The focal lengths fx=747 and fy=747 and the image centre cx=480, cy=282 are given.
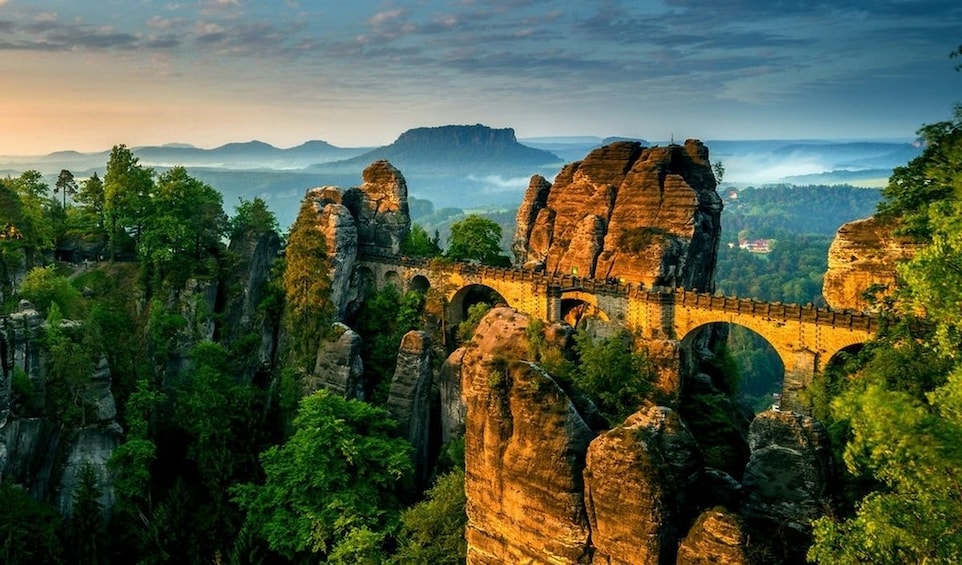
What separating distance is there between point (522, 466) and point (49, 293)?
2861 centimetres

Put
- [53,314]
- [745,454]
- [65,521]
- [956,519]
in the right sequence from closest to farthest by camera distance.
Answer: [956,519] < [745,454] < [65,521] < [53,314]

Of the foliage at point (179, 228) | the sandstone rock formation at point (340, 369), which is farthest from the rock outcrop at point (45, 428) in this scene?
the foliage at point (179, 228)

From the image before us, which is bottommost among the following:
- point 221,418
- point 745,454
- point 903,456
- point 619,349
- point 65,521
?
point 65,521

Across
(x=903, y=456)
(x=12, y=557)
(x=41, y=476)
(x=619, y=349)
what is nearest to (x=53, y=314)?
(x=41, y=476)

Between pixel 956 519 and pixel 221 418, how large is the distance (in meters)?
28.4

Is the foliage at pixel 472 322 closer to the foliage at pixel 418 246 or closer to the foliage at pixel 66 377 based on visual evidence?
the foliage at pixel 418 246

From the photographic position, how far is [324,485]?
26609 millimetres

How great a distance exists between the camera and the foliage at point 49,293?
33.9 meters

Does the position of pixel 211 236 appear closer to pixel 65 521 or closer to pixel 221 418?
pixel 221 418

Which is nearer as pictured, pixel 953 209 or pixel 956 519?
pixel 956 519

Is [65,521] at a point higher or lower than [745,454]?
lower

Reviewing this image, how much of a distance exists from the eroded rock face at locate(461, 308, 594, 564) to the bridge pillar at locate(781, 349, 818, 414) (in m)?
25.0

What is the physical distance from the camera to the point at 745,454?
22828mm

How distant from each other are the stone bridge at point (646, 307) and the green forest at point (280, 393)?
2.17 meters
